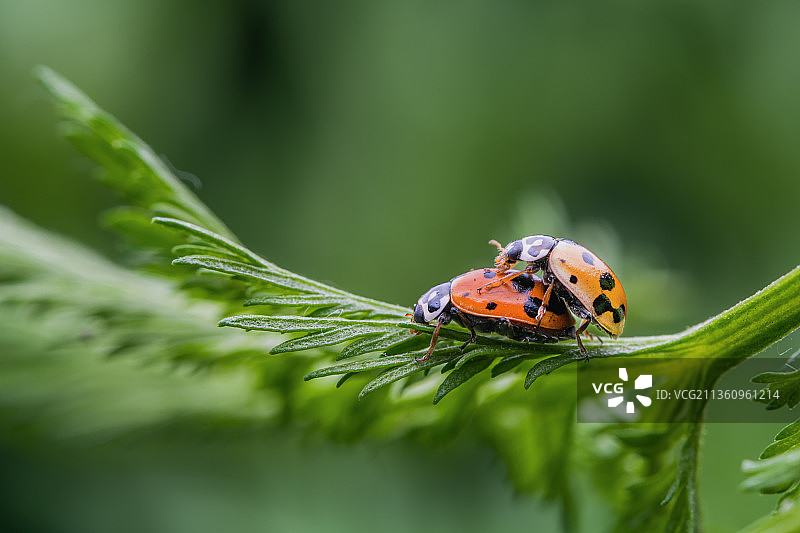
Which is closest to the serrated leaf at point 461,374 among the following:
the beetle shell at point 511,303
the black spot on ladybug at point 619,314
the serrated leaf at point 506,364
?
the serrated leaf at point 506,364

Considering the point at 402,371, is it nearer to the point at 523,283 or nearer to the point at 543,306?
the point at 543,306

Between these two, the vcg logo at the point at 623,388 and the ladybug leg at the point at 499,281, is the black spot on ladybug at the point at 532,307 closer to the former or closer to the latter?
the ladybug leg at the point at 499,281

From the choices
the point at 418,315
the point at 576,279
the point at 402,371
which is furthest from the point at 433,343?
the point at 576,279

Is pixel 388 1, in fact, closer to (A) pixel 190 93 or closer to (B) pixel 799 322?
(A) pixel 190 93

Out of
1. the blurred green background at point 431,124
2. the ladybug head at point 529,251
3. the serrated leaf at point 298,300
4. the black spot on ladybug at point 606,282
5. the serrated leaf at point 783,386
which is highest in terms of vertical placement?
the blurred green background at point 431,124

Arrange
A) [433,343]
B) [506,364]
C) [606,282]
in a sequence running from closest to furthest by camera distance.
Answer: [506,364] → [433,343] → [606,282]
